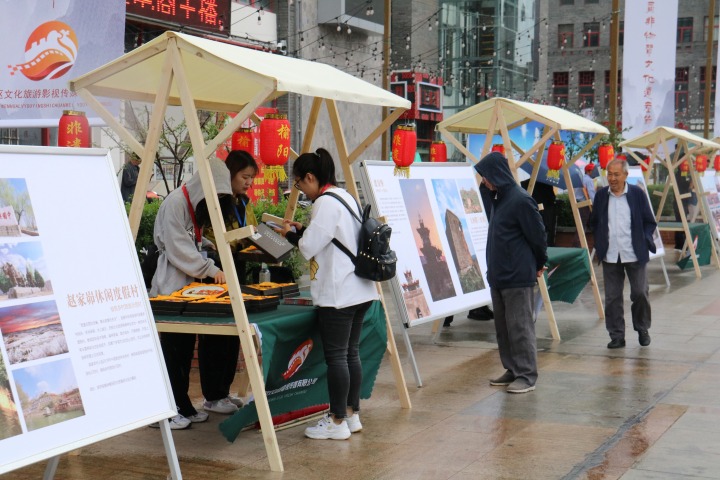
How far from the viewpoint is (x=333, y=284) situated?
6.05 m

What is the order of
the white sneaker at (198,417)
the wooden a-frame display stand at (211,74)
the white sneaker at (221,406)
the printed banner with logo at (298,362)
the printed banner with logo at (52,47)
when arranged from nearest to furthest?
the wooden a-frame display stand at (211,74), the printed banner with logo at (298,362), the white sneaker at (198,417), the white sneaker at (221,406), the printed banner with logo at (52,47)

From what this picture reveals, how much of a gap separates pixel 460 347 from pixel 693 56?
177 feet

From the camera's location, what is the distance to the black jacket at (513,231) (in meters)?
7.70

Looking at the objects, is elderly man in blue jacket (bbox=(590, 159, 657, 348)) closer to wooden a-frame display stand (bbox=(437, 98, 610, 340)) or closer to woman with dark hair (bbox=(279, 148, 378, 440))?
wooden a-frame display stand (bbox=(437, 98, 610, 340))

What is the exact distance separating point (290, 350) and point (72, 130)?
6.18 ft

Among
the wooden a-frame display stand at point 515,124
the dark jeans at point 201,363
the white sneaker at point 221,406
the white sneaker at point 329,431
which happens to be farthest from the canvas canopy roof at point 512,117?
the white sneaker at point 329,431

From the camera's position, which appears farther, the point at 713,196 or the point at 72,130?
the point at 713,196

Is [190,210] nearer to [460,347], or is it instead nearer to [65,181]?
[65,181]

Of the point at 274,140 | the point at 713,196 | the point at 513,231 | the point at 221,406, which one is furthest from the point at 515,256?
the point at 713,196

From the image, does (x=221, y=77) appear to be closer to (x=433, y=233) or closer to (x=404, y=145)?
(x=404, y=145)

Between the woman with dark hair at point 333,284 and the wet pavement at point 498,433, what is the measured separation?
1.07 feet

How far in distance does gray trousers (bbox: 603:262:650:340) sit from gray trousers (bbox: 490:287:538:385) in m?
2.20

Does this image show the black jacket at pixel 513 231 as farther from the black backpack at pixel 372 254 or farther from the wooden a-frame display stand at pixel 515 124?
the wooden a-frame display stand at pixel 515 124

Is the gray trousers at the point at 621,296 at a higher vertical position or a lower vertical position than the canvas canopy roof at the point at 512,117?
lower
